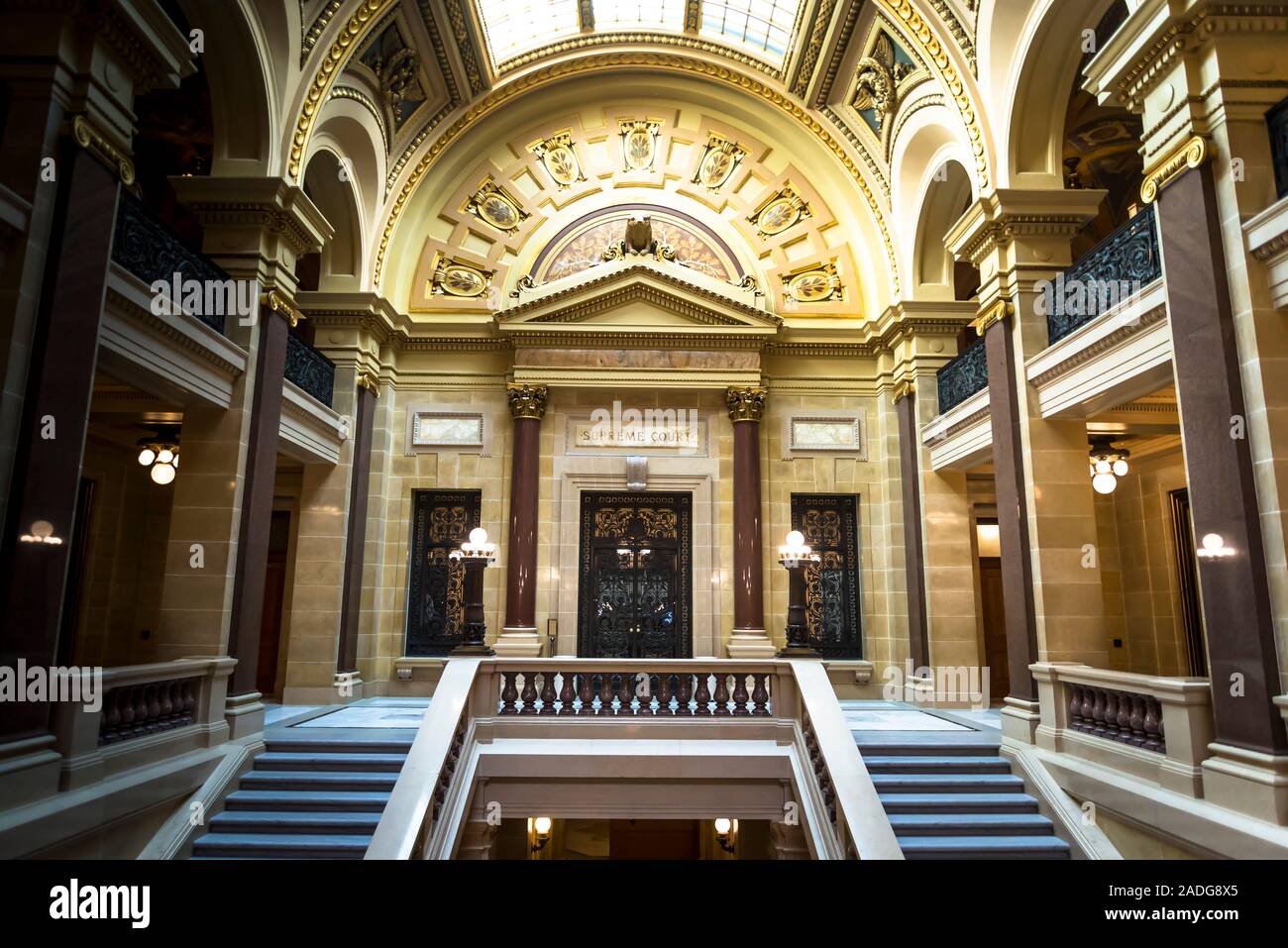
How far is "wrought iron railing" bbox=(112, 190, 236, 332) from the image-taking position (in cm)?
710

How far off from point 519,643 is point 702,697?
4577 mm

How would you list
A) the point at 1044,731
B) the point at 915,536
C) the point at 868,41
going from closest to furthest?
the point at 1044,731
the point at 868,41
the point at 915,536

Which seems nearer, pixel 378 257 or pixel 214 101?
pixel 214 101

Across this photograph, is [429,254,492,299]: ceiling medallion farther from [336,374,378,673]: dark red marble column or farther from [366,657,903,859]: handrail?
[366,657,903,859]: handrail

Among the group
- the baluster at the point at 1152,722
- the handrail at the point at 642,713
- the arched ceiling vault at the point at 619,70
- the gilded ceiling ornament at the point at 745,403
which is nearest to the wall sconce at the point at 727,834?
the handrail at the point at 642,713

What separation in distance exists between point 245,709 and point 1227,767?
29.5 feet

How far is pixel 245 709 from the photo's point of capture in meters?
8.34

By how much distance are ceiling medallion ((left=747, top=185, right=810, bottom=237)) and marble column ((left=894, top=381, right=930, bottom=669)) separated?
151 inches

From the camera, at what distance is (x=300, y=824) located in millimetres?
6945

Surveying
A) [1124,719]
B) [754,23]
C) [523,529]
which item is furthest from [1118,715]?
[754,23]

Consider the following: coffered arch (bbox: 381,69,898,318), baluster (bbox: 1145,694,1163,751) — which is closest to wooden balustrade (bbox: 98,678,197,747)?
coffered arch (bbox: 381,69,898,318)

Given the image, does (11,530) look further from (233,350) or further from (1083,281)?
(1083,281)

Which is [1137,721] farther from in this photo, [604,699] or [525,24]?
[525,24]

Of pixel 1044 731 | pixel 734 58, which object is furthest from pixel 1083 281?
pixel 734 58
